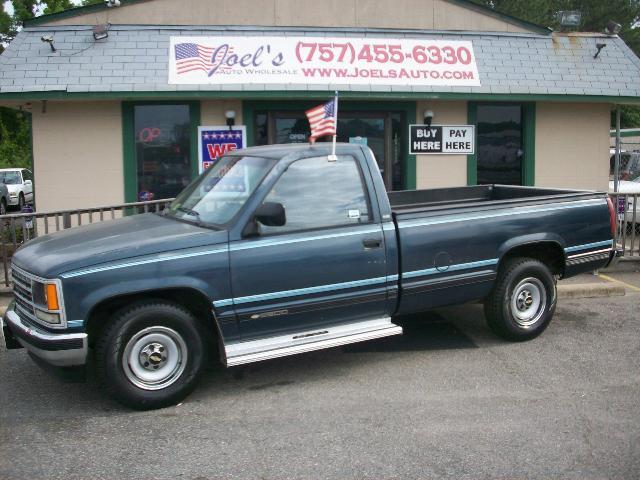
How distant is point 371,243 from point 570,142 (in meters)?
7.77

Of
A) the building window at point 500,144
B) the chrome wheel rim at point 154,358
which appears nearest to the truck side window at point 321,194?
the chrome wheel rim at point 154,358

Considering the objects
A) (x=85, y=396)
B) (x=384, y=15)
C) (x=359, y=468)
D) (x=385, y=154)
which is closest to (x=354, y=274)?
(x=359, y=468)

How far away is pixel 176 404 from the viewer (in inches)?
201

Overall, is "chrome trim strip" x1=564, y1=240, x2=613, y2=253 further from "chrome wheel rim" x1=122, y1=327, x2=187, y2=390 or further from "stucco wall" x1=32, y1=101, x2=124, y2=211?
"stucco wall" x1=32, y1=101, x2=124, y2=211

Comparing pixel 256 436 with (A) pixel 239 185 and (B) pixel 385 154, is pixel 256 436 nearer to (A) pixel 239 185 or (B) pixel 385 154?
(A) pixel 239 185

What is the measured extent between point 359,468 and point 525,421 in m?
1.40

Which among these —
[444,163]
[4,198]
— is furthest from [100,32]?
[4,198]

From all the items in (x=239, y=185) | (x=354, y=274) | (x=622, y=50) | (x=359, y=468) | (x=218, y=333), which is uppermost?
(x=622, y=50)

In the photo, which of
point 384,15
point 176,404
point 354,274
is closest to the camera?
point 176,404

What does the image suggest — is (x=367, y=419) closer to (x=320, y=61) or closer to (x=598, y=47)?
(x=320, y=61)

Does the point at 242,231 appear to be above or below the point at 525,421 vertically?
above

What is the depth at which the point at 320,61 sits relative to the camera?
1086cm

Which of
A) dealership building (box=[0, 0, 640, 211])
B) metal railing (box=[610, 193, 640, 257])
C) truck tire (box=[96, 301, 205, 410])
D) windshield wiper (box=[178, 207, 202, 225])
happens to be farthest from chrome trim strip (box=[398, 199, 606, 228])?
dealership building (box=[0, 0, 640, 211])

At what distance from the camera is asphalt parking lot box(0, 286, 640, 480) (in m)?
4.11
